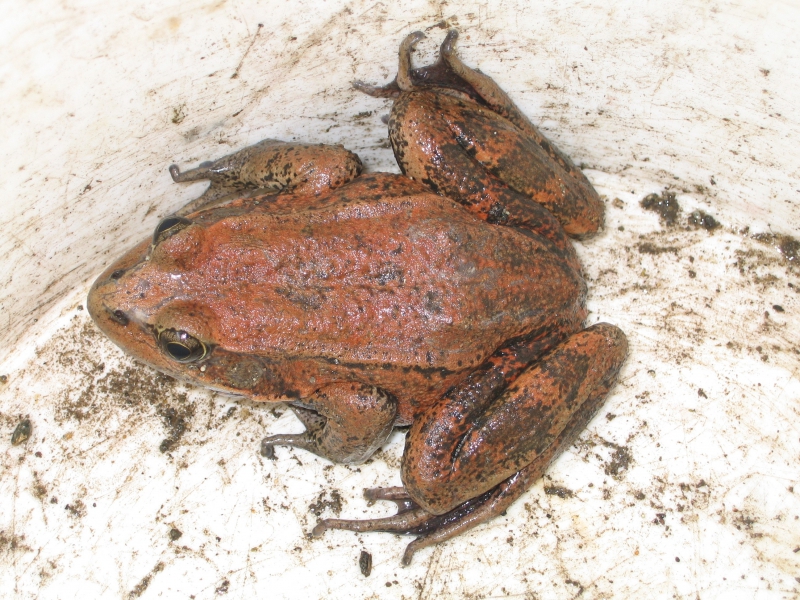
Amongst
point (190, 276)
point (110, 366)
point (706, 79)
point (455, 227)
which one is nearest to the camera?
point (190, 276)

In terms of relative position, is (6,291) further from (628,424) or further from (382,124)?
(628,424)

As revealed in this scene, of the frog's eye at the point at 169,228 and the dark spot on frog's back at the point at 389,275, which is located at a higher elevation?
the frog's eye at the point at 169,228

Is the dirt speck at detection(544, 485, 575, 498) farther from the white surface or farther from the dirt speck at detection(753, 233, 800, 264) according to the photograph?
the dirt speck at detection(753, 233, 800, 264)

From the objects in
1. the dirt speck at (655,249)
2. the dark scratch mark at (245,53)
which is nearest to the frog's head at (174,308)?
the dark scratch mark at (245,53)

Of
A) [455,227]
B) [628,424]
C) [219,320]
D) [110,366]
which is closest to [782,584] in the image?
[628,424]

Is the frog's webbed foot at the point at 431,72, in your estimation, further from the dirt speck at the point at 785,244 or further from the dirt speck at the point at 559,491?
the dirt speck at the point at 559,491

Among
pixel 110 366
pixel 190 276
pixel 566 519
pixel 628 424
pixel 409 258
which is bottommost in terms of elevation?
pixel 566 519

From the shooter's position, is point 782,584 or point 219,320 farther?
point 782,584

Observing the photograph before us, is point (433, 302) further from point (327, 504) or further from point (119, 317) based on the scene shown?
point (327, 504)
